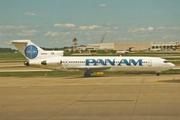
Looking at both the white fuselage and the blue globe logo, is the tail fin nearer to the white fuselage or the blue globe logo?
the blue globe logo

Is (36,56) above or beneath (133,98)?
above

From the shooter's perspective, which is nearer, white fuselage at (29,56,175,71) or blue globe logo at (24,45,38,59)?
white fuselage at (29,56,175,71)

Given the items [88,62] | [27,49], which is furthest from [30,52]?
[88,62]

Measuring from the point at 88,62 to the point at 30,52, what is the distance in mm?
10285

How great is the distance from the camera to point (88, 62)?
4266 centimetres

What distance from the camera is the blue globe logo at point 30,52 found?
43.1 meters

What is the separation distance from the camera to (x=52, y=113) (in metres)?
16.6

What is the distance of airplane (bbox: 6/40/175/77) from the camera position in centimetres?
4168

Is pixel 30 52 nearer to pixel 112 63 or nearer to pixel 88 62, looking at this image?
pixel 88 62

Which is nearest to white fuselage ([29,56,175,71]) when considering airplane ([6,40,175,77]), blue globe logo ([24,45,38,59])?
airplane ([6,40,175,77])

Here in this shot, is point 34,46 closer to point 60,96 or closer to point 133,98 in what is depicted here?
point 60,96

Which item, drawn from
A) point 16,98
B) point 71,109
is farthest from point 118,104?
point 16,98

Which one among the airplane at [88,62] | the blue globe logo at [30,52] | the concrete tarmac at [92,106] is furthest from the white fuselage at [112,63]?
the concrete tarmac at [92,106]

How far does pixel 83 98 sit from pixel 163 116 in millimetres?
8305
